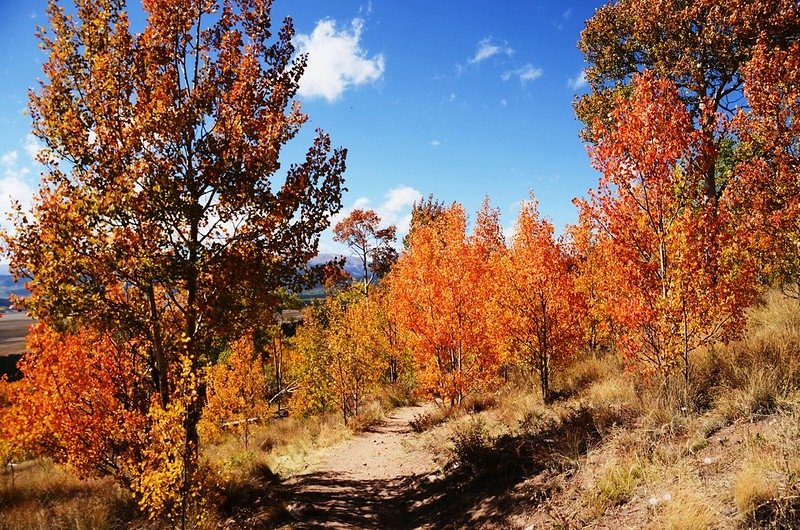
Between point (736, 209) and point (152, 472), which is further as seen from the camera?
point (736, 209)

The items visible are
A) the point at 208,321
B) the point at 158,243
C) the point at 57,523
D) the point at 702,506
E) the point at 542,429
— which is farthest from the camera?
the point at 542,429

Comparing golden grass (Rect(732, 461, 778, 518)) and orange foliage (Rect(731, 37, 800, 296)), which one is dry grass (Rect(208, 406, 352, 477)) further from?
orange foliage (Rect(731, 37, 800, 296))

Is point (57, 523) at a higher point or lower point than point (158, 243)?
lower

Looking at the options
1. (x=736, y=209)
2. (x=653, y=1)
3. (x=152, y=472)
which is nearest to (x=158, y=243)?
(x=152, y=472)

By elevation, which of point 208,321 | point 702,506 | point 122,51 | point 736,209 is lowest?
point 702,506

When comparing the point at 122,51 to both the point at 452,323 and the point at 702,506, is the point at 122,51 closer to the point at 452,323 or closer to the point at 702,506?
the point at 702,506

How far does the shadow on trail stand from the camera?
318 inches

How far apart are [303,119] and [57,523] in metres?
9.94

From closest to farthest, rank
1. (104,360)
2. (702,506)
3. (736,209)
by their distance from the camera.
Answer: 1. (702,506)
2. (104,360)
3. (736,209)

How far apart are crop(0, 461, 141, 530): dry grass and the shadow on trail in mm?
4001

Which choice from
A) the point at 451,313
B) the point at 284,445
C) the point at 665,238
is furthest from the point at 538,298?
the point at 284,445

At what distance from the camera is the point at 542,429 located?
10164 millimetres

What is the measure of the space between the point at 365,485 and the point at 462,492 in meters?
3.98

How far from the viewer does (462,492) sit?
30.8 ft
